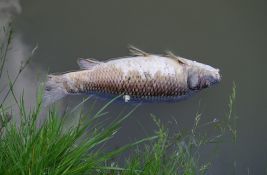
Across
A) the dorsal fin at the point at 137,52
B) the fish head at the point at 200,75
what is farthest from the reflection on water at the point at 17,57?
the fish head at the point at 200,75

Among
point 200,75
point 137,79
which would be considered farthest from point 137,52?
point 200,75

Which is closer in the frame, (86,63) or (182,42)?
(86,63)

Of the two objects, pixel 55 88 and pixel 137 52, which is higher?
pixel 137 52

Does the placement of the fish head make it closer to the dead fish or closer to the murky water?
the dead fish

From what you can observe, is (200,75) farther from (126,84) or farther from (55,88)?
(55,88)

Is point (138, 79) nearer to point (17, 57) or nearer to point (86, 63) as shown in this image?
point (86, 63)

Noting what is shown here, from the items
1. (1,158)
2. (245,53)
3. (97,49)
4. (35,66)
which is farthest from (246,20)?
(1,158)

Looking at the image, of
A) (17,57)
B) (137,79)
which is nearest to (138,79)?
(137,79)
